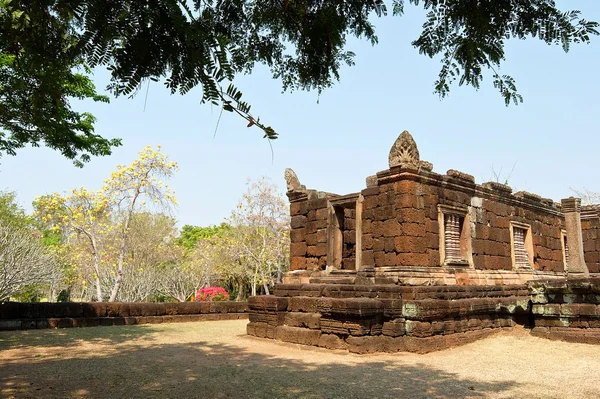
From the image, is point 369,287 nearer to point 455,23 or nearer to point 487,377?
point 487,377

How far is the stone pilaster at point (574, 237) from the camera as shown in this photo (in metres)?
10.9

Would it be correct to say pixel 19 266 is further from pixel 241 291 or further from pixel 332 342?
pixel 241 291

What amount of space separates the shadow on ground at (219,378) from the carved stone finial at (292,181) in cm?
556

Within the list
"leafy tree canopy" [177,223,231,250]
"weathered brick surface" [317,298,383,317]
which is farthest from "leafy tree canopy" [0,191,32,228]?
"weathered brick surface" [317,298,383,317]

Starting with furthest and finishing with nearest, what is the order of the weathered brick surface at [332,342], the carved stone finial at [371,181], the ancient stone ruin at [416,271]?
the carved stone finial at [371,181] → the ancient stone ruin at [416,271] → the weathered brick surface at [332,342]

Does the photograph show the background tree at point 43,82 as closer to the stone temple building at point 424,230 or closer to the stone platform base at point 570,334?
the stone temple building at point 424,230

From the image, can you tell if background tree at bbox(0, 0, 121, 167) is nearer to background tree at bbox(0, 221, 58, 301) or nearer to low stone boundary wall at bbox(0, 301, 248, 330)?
low stone boundary wall at bbox(0, 301, 248, 330)

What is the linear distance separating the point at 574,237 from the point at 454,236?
2977mm

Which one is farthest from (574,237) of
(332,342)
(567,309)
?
(332,342)

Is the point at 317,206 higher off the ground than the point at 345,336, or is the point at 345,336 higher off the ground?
the point at 317,206

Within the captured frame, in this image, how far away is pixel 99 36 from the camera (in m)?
2.56

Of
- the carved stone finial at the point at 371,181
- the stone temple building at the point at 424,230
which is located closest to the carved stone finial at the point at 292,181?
the stone temple building at the point at 424,230

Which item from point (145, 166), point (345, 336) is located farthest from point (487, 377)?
point (145, 166)

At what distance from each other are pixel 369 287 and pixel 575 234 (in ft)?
18.2
